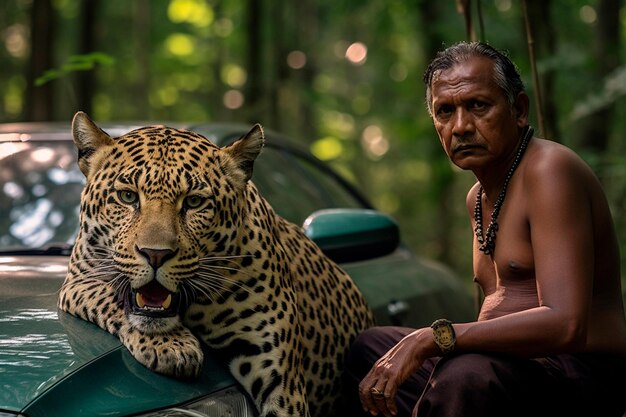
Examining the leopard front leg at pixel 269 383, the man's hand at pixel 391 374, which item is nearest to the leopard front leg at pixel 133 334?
the leopard front leg at pixel 269 383

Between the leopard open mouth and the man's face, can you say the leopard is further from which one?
the man's face

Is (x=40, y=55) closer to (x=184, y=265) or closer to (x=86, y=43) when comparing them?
(x=86, y=43)

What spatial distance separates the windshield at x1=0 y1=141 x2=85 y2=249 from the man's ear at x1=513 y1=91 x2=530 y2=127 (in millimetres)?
1597

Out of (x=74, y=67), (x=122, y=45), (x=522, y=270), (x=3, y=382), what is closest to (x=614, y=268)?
(x=522, y=270)

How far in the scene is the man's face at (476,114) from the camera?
3.07 m

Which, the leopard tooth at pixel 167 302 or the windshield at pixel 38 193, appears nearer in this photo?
the leopard tooth at pixel 167 302

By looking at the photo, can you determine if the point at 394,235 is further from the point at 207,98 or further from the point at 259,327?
the point at 207,98

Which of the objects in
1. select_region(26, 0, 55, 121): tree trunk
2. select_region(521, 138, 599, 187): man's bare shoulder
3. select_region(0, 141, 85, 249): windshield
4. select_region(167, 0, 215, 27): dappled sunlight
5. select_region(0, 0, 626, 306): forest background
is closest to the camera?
select_region(521, 138, 599, 187): man's bare shoulder

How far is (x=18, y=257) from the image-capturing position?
3.64m

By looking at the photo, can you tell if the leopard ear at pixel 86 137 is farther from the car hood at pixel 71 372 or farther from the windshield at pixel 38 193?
the windshield at pixel 38 193

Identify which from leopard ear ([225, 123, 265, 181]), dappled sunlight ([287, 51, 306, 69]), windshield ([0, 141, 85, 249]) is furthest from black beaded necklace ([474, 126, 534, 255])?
dappled sunlight ([287, 51, 306, 69])

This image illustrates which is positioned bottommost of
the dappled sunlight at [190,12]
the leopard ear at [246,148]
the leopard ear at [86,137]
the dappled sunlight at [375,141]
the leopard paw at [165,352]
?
the dappled sunlight at [375,141]

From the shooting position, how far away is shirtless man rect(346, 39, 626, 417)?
2770mm

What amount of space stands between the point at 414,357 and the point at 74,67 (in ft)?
9.38
